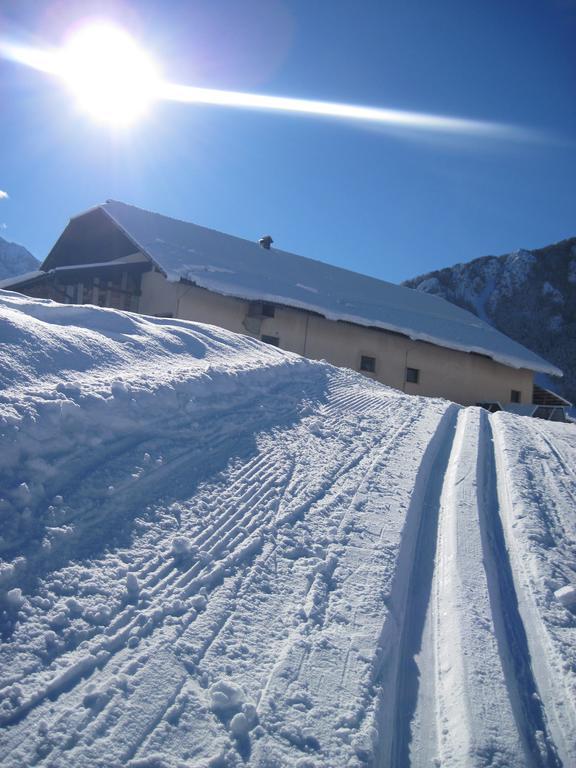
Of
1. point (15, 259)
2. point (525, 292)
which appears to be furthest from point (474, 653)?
point (15, 259)

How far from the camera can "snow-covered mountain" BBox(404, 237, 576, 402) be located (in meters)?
45.6

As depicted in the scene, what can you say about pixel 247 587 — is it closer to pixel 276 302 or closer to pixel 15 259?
pixel 276 302

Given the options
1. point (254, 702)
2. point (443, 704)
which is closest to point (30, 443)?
point (254, 702)

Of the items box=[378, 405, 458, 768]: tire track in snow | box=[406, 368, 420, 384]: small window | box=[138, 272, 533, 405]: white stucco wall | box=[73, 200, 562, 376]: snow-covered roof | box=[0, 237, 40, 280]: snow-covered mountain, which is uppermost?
box=[0, 237, 40, 280]: snow-covered mountain

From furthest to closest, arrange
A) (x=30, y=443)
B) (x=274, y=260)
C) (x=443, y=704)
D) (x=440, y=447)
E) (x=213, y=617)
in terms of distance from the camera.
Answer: (x=274, y=260) → (x=440, y=447) → (x=30, y=443) → (x=213, y=617) → (x=443, y=704)

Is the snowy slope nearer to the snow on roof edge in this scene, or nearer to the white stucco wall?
the snow on roof edge

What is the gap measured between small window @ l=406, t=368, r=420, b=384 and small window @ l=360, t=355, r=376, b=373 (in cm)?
131

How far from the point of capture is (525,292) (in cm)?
4994

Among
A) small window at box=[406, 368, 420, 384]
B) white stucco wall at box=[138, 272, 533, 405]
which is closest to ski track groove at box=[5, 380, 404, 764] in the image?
white stucco wall at box=[138, 272, 533, 405]

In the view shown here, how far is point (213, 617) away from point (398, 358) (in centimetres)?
1482

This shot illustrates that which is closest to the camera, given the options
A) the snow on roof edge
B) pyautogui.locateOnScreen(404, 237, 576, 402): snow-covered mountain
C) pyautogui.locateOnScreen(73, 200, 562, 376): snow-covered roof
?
the snow on roof edge

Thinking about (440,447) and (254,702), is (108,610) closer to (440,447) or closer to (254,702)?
(254,702)

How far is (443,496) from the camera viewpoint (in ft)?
12.9

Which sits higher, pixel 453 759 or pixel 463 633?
pixel 463 633
